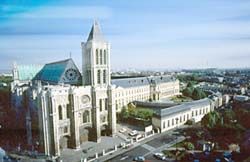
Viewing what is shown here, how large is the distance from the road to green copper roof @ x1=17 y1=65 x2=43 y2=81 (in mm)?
2436

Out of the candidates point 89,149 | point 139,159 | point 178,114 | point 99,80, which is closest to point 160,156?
point 139,159

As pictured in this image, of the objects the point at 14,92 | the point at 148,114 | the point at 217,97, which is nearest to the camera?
the point at 14,92

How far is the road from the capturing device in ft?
14.3

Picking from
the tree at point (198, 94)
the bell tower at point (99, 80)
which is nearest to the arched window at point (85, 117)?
the bell tower at point (99, 80)

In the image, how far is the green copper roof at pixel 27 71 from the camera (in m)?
4.98

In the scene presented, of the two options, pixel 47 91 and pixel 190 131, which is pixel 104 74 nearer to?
pixel 47 91

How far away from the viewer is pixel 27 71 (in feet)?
17.6

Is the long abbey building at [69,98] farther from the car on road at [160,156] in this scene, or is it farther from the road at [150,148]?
the car on road at [160,156]

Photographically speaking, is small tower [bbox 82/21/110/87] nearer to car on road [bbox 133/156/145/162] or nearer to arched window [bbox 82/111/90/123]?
arched window [bbox 82/111/90/123]

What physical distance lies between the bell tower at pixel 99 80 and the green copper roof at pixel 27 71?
1013mm

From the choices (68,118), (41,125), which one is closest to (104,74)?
(68,118)

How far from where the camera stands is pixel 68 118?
5.01 m

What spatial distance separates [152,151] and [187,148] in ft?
2.15

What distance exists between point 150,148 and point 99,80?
1.91 meters
